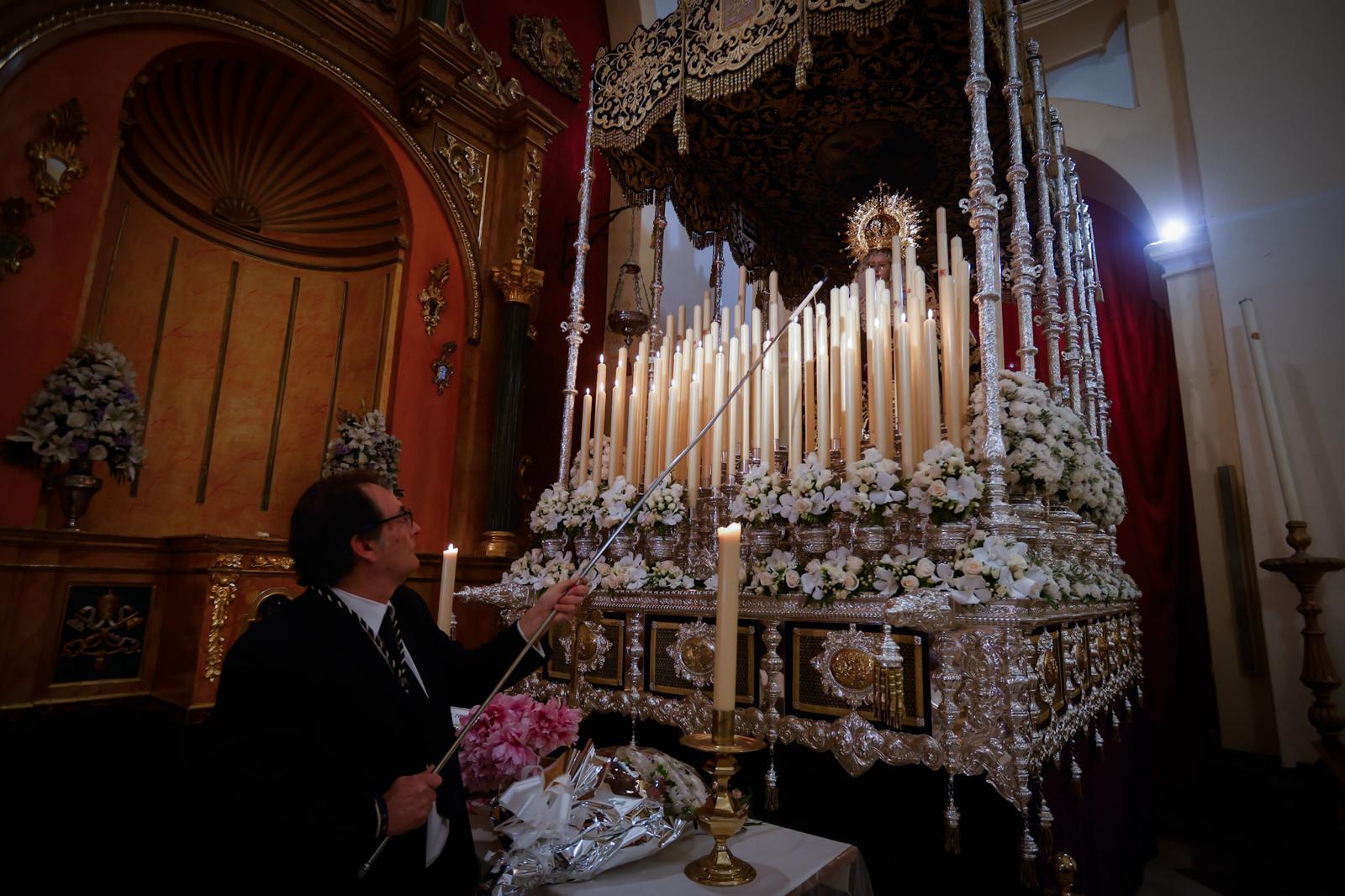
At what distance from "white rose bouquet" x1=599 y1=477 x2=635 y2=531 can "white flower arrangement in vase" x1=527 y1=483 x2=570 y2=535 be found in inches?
9.5

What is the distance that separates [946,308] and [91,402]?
3.84 metres

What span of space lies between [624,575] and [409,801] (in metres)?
1.63

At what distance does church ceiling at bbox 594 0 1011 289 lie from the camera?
11.1 feet

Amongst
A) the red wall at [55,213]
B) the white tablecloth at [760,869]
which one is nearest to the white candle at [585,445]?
the white tablecloth at [760,869]

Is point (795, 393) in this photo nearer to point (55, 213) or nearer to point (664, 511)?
point (664, 511)

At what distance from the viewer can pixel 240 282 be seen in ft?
14.7

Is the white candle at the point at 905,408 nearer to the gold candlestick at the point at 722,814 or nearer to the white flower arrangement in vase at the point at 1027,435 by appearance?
the white flower arrangement in vase at the point at 1027,435

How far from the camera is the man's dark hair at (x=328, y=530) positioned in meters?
1.44

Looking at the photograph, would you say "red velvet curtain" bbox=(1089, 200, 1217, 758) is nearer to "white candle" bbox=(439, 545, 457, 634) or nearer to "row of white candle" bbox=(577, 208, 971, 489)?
"row of white candle" bbox=(577, 208, 971, 489)

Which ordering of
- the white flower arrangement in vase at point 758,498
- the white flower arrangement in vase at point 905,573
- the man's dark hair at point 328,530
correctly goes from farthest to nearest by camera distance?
the white flower arrangement in vase at point 758,498, the white flower arrangement in vase at point 905,573, the man's dark hair at point 328,530

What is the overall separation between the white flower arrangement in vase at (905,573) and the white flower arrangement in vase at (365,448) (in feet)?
9.84

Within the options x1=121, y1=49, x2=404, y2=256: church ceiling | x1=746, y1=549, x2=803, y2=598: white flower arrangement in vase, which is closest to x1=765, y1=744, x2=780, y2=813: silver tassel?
x1=746, y1=549, x2=803, y2=598: white flower arrangement in vase

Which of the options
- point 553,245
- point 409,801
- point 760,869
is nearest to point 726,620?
point 760,869

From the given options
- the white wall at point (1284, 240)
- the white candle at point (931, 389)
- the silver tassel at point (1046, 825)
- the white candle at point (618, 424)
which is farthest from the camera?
the white wall at point (1284, 240)
